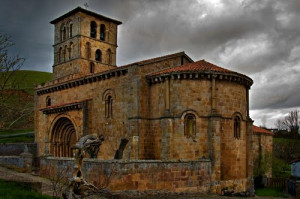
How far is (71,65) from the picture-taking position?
3011 cm

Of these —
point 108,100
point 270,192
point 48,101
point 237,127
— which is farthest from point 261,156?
point 48,101

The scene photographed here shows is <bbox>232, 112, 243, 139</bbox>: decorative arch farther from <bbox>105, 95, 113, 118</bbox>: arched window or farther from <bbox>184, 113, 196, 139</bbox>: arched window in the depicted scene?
<bbox>105, 95, 113, 118</bbox>: arched window

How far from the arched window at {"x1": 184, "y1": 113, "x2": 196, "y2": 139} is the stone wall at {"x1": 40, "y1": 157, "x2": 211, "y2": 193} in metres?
2.62

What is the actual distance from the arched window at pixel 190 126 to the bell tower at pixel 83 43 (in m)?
13.3

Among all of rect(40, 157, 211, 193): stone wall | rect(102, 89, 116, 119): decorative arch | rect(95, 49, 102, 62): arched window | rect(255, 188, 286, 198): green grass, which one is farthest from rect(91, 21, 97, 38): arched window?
rect(255, 188, 286, 198): green grass

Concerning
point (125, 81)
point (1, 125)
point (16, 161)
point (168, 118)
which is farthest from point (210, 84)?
point (16, 161)

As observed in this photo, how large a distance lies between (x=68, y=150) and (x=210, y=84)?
12.7 m

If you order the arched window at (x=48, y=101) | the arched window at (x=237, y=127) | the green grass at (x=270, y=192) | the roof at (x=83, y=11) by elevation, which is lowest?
the green grass at (x=270, y=192)

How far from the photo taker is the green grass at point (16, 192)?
10096 mm

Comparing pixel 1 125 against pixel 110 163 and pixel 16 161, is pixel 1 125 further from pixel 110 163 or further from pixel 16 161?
pixel 16 161

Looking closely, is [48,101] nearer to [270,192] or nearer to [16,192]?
[16,192]

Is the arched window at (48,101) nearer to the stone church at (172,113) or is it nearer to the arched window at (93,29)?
the stone church at (172,113)

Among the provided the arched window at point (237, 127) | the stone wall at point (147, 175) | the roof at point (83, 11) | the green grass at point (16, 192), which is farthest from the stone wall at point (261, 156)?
the green grass at point (16, 192)

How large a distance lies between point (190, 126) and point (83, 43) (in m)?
15.2
